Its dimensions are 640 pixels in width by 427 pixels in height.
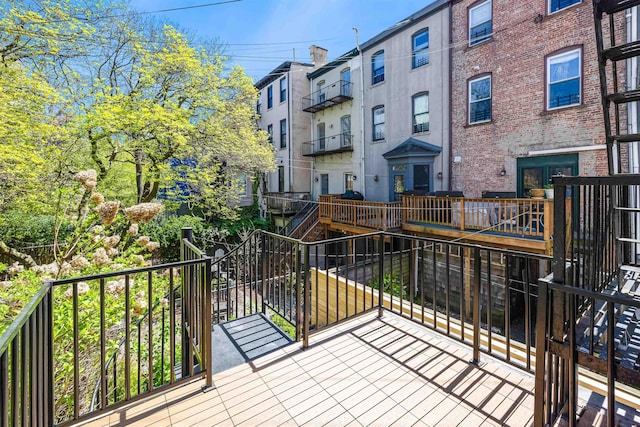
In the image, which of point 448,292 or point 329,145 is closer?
point 448,292

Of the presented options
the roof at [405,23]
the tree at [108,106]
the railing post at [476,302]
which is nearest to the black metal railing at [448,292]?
the railing post at [476,302]

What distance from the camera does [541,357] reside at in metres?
1.71

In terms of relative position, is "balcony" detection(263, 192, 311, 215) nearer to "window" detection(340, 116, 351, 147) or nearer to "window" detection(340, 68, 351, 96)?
"window" detection(340, 116, 351, 147)

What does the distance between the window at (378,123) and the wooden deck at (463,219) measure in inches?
137

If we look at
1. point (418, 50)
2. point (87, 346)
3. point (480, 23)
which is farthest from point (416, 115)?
point (87, 346)

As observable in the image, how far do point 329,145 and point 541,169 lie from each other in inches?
353

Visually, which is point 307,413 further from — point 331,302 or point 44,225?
point 44,225

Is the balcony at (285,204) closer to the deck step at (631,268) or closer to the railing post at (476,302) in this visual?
the railing post at (476,302)

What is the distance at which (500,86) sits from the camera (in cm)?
888

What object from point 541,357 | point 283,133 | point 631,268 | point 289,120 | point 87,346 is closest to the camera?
point 541,357

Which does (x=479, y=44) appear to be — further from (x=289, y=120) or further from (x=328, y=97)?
(x=289, y=120)

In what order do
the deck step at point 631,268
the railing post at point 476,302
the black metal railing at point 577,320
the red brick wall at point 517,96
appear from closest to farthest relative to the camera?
the black metal railing at point 577,320 → the deck step at point 631,268 → the railing post at point 476,302 → the red brick wall at point 517,96

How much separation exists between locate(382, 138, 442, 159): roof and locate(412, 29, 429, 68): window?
2.65m

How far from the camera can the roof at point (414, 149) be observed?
411 inches
